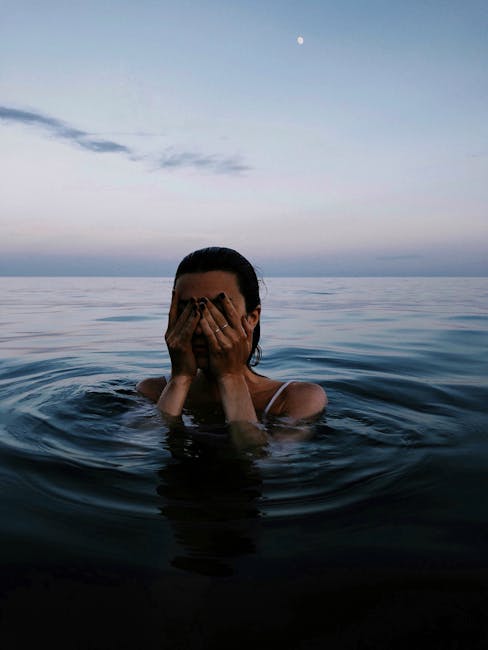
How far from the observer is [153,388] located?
13.2 feet

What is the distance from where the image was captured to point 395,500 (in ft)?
7.52

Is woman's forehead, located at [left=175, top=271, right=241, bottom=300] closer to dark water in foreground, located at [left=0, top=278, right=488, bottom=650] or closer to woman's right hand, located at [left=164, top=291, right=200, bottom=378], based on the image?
woman's right hand, located at [left=164, top=291, right=200, bottom=378]

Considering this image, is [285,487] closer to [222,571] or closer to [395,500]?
[395,500]

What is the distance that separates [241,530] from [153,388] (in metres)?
2.24

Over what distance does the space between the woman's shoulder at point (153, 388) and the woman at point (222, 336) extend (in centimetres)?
66

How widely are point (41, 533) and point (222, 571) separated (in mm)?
827

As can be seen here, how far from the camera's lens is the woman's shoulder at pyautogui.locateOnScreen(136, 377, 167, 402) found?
400 cm

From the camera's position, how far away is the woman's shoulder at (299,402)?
3.40 meters

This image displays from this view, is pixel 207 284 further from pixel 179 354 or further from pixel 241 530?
pixel 241 530

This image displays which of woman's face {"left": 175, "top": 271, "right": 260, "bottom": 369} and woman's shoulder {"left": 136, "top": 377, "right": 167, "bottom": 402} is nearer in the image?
woman's face {"left": 175, "top": 271, "right": 260, "bottom": 369}

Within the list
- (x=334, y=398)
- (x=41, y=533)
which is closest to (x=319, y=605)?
(x=41, y=533)

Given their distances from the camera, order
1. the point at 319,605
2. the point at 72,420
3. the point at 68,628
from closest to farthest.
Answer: the point at 68,628
the point at 319,605
the point at 72,420

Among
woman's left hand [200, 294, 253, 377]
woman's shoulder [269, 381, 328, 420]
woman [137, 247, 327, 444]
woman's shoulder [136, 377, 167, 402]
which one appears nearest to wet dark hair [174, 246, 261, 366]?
woman [137, 247, 327, 444]

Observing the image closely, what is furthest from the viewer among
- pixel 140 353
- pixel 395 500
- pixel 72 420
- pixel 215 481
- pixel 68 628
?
pixel 140 353
